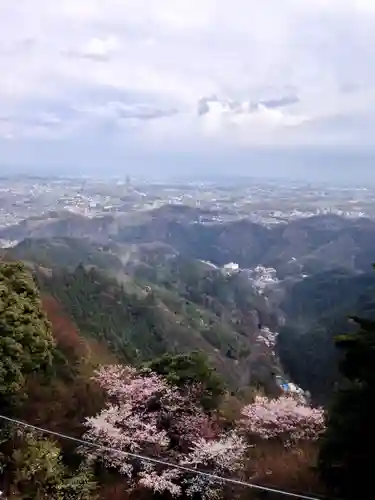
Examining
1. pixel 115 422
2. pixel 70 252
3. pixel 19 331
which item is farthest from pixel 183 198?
pixel 115 422

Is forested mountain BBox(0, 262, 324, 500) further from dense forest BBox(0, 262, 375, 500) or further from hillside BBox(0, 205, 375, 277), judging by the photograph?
hillside BBox(0, 205, 375, 277)

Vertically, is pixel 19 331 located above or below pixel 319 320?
above

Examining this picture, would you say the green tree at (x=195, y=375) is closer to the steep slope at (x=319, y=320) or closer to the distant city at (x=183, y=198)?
the steep slope at (x=319, y=320)

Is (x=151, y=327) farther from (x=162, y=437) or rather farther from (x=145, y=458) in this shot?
(x=145, y=458)

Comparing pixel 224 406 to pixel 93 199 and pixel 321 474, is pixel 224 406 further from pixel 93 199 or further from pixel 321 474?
pixel 93 199

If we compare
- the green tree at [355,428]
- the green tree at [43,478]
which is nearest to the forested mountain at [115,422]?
the green tree at [43,478]

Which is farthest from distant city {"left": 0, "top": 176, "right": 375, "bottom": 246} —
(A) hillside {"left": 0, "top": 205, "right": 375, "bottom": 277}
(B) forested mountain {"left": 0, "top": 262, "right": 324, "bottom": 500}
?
(B) forested mountain {"left": 0, "top": 262, "right": 324, "bottom": 500}
